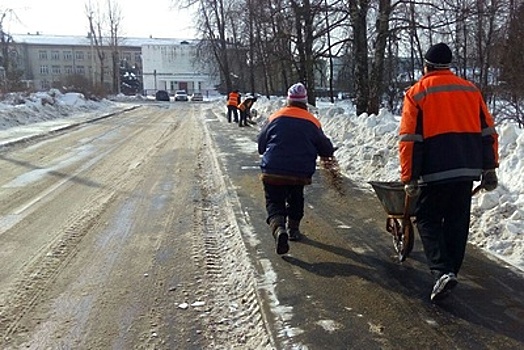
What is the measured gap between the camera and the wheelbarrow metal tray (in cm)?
461

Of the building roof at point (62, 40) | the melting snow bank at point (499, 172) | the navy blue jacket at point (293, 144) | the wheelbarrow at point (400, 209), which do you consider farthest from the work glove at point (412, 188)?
the building roof at point (62, 40)

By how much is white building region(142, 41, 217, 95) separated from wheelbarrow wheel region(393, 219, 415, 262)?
94.9 metres

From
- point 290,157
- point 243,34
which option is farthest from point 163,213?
point 243,34

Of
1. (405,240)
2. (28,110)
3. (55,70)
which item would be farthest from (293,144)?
(55,70)

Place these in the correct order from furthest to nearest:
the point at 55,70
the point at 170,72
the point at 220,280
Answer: the point at 55,70 → the point at 170,72 → the point at 220,280

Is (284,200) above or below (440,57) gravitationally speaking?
below

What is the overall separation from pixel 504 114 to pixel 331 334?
13373 millimetres

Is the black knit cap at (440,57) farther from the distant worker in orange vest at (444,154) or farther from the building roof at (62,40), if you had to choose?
the building roof at (62,40)

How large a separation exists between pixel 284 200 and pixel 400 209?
4.19 ft

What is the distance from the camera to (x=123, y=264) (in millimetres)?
5215

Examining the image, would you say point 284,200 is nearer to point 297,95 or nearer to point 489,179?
point 297,95

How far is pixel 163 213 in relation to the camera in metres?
7.25

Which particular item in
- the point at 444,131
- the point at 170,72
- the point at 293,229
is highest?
the point at 170,72

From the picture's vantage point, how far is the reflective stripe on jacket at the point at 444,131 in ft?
13.1
